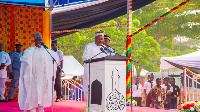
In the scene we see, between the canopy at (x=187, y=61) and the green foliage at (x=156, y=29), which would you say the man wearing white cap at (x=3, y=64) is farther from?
the green foliage at (x=156, y=29)

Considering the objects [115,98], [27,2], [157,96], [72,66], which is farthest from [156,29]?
[115,98]

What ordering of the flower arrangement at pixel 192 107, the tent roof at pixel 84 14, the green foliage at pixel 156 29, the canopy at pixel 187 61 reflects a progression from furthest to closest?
1. the green foliage at pixel 156 29
2. the canopy at pixel 187 61
3. the tent roof at pixel 84 14
4. the flower arrangement at pixel 192 107

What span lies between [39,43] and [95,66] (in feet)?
6.45

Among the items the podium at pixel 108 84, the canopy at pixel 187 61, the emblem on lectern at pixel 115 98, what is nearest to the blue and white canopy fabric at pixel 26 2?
the canopy at pixel 187 61

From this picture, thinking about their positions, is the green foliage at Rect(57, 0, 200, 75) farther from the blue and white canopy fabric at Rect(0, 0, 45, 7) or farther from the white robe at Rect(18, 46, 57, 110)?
the white robe at Rect(18, 46, 57, 110)

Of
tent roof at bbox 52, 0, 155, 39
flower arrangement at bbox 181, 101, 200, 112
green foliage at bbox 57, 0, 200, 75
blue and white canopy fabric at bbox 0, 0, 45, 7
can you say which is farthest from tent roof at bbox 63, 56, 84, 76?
flower arrangement at bbox 181, 101, 200, 112

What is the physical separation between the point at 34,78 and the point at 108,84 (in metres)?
2.39

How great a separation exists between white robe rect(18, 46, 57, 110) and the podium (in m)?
1.92

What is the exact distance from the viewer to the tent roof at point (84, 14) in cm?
1261

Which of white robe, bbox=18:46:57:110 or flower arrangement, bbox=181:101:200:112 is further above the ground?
white robe, bbox=18:46:57:110

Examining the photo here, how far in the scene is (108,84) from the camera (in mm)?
5699

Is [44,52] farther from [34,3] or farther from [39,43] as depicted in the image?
[34,3]

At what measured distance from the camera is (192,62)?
14086 millimetres

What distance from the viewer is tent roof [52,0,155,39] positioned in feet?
41.4
